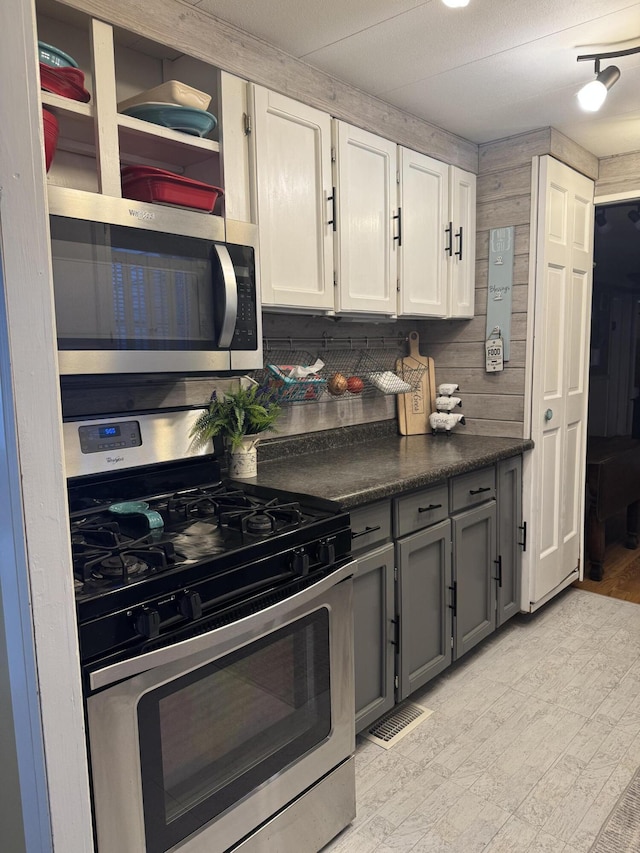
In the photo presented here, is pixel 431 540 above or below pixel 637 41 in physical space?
below

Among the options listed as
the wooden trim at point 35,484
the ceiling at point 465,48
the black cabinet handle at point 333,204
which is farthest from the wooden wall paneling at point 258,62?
the wooden trim at point 35,484

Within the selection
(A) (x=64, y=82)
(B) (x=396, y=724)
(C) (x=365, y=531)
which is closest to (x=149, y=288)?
(A) (x=64, y=82)

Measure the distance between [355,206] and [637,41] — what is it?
1046mm

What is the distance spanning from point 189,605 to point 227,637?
0.47ft

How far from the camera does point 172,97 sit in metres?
1.68

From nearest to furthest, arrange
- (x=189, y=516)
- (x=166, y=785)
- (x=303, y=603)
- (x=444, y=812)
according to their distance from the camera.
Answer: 1. (x=166, y=785)
2. (x=303, y=603)
3. (x=189, y=516)
4. (x=444, y=812)

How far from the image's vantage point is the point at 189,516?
169 cm

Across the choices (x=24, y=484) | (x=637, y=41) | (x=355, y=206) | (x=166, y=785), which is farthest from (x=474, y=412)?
(x=24, y=484)

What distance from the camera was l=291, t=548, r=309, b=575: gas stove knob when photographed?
1.51 meters

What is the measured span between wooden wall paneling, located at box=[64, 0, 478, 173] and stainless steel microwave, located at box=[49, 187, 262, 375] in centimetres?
50

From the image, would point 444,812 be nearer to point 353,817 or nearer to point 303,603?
point 353,817

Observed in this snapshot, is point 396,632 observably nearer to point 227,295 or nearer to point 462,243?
point 227,295

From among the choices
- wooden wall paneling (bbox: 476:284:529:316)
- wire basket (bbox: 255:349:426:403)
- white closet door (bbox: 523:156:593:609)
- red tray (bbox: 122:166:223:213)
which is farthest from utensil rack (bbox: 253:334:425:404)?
red tray (bbox: 122:166:223:213)

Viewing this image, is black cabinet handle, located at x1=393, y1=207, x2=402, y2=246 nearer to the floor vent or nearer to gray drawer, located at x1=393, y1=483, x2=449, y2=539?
gray drawer, located at x1=393, y1=483, x2=449, y2=539
